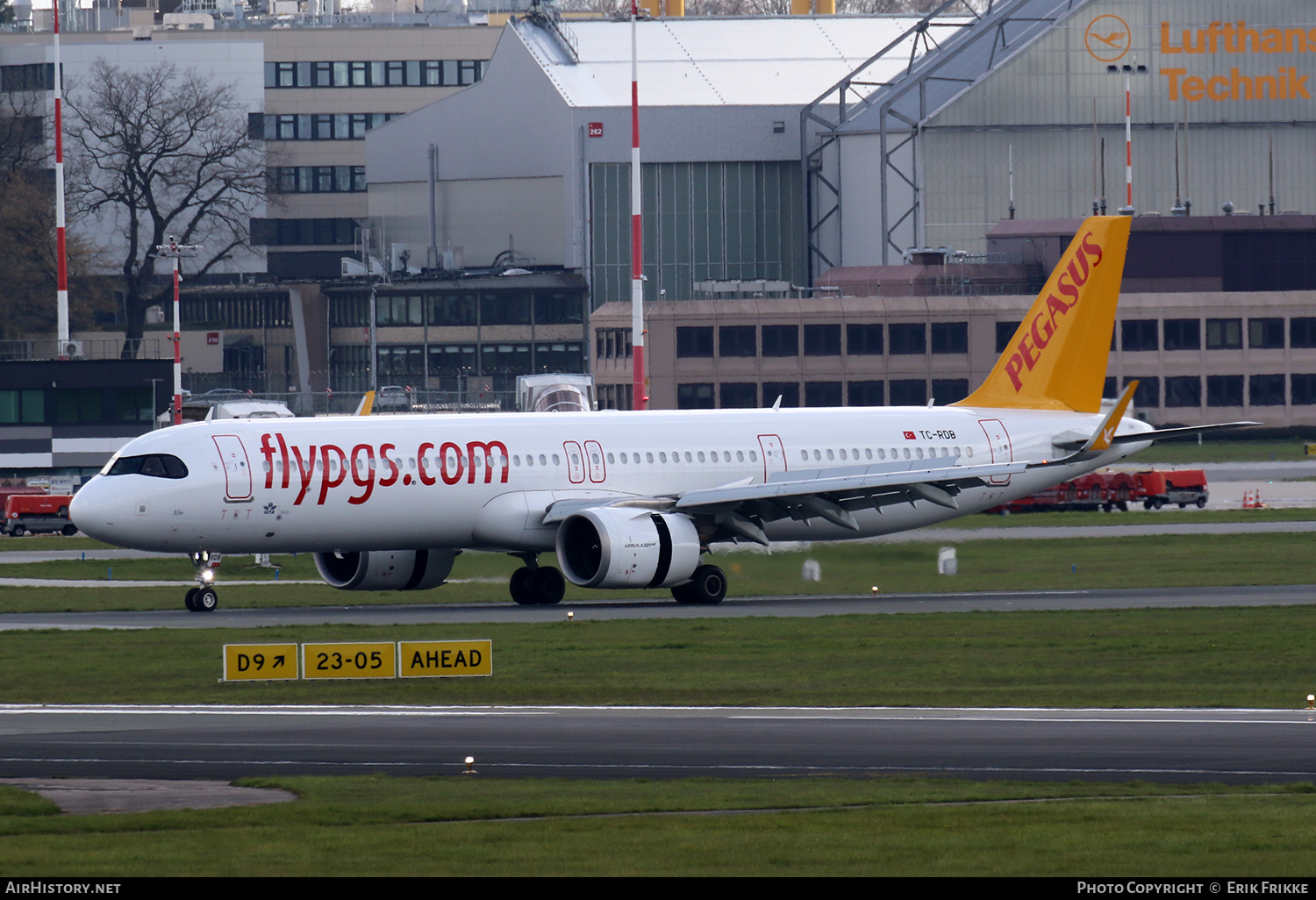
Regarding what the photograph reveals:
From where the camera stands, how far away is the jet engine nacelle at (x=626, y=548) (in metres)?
43.5

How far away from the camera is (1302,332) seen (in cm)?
10262

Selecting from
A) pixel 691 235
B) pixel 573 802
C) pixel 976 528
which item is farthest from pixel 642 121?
pixel 573 802

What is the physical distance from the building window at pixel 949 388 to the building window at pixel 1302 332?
1741 cm

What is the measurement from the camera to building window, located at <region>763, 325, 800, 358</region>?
103 metres

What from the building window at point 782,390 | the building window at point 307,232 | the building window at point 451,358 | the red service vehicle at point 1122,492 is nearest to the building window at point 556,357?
the building window at point 451,358

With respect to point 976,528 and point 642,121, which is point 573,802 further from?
point 642,121

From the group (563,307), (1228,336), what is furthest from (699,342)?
(563,307)

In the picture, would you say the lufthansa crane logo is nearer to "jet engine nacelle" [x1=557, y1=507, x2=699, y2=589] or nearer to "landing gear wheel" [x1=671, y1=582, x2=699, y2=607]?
"landing gear wheel" [x1=671, y1=582, x2=699, y2=607]

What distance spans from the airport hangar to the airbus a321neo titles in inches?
1968

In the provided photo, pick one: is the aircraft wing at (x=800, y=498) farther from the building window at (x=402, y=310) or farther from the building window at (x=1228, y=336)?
the building window at (x=402, y=310)

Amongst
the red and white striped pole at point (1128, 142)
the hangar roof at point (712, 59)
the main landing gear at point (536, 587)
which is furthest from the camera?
the hangar roof at point (712, 59)

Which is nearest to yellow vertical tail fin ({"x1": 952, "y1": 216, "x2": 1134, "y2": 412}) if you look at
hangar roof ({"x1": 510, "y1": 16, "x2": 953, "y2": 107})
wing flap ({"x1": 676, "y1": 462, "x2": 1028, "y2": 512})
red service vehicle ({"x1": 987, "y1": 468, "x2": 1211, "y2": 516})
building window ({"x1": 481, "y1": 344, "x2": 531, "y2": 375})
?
wing flap ({"x1": 676, "y1": 462, "x2": 1028, "y2": 512})

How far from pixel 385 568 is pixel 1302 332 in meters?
69.8
